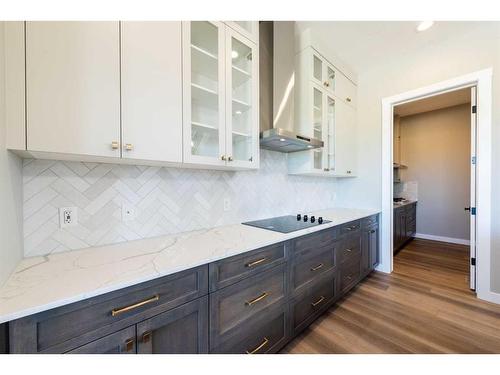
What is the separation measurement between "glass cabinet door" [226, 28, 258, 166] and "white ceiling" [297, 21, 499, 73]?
3.24ft

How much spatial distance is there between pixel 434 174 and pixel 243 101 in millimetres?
4780

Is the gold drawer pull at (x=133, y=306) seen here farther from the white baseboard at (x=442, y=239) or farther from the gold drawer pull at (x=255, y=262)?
the white baseboard at (x=442, y=239)

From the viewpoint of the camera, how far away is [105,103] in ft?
3.18

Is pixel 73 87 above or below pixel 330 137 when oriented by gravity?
below

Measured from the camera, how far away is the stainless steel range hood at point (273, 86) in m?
1.79

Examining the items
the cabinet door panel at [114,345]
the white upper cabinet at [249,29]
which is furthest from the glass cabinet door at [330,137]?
the cabinet door panel at [114,345]

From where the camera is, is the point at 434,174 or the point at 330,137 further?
the point at 434,174

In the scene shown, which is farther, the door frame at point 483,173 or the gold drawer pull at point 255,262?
the door frame at point 483,173

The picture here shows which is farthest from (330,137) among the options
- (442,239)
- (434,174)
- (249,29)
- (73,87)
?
(442,239)

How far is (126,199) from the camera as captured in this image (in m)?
1.30

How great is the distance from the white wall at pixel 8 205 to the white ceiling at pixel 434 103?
15.3 ft

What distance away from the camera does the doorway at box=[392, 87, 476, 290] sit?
3826 mm

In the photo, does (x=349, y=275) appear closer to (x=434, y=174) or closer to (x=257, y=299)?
(x=257, y=299)

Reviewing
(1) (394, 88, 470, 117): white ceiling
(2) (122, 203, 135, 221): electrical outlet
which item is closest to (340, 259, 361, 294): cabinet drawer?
(2) (122, 203, 135, 221): electrical outlet
